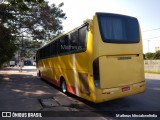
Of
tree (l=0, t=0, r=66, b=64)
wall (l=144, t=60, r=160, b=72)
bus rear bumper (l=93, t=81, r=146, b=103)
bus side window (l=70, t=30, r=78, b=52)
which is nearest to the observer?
bus rear bumper (l=93, t=81, r=146, b=103)

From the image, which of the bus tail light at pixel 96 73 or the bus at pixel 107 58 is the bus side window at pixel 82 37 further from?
the bus tail light at pixel 96 73

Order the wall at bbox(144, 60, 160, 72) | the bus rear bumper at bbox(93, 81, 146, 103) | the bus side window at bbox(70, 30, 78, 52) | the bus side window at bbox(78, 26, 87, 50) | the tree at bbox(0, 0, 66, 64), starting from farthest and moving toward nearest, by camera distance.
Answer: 1. the wall at bbox(144, 60, 160, 72)
2. the tree at bbox(0, 0, 66, 64)
3. the bus side window at bbox(70, 30, 78, 52)
4. the bus side window at bbox(78, 26, 87, 50)
5. the bus rear bumper at bbox(93, 81, 146, 103)

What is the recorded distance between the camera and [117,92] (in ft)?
26.5

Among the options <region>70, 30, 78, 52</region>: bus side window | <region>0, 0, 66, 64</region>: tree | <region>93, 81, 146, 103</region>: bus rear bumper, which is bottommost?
<region>93, 81, 146, 103</region>: bus rear bumper

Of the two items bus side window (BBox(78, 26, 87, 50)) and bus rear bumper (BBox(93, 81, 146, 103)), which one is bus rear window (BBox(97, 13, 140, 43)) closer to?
bus side window (BBox(78, 26, 87, 50))

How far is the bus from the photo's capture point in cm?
778

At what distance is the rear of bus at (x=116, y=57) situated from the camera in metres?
7.77

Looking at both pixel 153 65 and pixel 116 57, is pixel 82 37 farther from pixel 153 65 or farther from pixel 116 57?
pixel 153 65

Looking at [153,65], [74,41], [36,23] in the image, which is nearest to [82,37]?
[74,41]

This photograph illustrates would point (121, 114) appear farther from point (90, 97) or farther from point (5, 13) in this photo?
point (5, 13)

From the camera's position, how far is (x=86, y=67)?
8.20 metres

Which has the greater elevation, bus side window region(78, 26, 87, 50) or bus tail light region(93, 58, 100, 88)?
bus side window region(78, 26, 87, 50)

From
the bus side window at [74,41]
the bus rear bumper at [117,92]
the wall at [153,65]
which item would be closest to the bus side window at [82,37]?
the bus side window at [74,41]

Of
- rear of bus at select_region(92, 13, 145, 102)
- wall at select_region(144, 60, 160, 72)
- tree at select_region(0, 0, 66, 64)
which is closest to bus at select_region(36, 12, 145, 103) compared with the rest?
rear of bus at select_region(92, 13, 145, 102)
